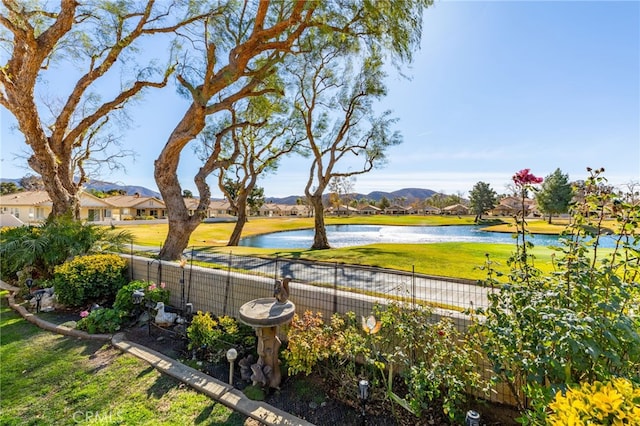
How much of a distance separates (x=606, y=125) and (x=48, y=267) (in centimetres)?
1490

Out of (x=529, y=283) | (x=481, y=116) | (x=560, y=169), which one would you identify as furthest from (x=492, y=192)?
(x=529, y=283)

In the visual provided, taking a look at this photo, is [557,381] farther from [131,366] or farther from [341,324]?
[131,366]

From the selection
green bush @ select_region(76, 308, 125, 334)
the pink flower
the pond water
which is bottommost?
the pond water

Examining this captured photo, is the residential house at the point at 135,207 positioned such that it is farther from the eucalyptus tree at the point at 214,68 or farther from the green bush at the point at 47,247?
the eucalyptus tree at the point at 214,68

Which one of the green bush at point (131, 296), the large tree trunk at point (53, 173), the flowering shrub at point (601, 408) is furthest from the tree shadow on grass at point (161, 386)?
the large tree trunk at point (53, 173)

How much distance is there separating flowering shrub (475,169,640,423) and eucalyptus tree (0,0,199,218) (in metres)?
11.3

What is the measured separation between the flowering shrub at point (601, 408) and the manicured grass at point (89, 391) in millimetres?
2695

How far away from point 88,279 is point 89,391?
3.24 m

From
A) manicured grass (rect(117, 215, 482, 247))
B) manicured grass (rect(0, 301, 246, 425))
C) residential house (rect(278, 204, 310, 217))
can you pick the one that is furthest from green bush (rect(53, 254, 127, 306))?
residential house (rect(278, 204, 310, 217))

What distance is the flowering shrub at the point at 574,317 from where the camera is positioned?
1.79m

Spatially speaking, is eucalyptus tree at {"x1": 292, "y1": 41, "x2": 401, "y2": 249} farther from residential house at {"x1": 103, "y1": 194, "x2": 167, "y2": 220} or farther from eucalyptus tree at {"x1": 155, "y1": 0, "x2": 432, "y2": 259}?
residential house at {"x1": 103, "y1": 194, "x2": 167, "y2": 220}

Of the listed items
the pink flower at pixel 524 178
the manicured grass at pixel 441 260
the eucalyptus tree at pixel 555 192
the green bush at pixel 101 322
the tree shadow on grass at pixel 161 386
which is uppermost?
the eucalyptus tree at pixel 555 192

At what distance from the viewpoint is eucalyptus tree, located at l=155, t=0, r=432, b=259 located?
7082 mm

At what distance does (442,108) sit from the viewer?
35.4ft
